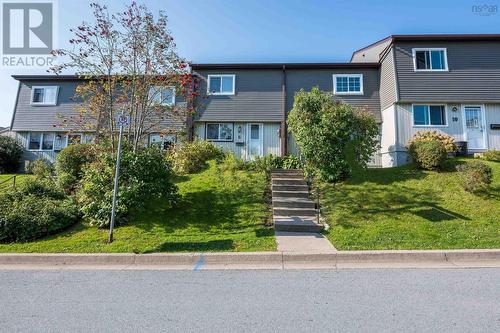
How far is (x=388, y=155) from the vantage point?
17.1m

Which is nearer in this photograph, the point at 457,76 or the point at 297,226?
the point at 297,226

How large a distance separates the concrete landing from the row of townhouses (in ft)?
34.8

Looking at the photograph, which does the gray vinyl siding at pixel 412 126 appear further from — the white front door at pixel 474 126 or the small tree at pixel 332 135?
the small tree at pixel 332 135

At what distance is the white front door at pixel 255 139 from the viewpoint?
18625 mm

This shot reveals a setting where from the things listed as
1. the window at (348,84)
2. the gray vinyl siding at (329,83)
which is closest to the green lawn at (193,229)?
the gray vinyl siding at (329,83)

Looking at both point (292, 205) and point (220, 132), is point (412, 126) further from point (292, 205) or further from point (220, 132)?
point (220, 132)

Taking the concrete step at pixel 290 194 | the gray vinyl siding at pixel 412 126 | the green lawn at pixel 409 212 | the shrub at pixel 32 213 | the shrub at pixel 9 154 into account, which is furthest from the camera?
the shrub at pixel 9 154

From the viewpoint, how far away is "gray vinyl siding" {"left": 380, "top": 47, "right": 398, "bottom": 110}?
1675 centimetres

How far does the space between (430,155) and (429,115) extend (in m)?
5.83

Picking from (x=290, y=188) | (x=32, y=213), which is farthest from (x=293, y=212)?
(x=32, y=213)

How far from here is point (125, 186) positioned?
337 inches

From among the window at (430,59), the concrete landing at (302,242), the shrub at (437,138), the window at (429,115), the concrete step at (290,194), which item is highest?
the window at (430,59)

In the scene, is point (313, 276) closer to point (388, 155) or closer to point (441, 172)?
point (441, 172)

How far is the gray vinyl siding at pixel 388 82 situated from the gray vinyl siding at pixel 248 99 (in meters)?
5.94
